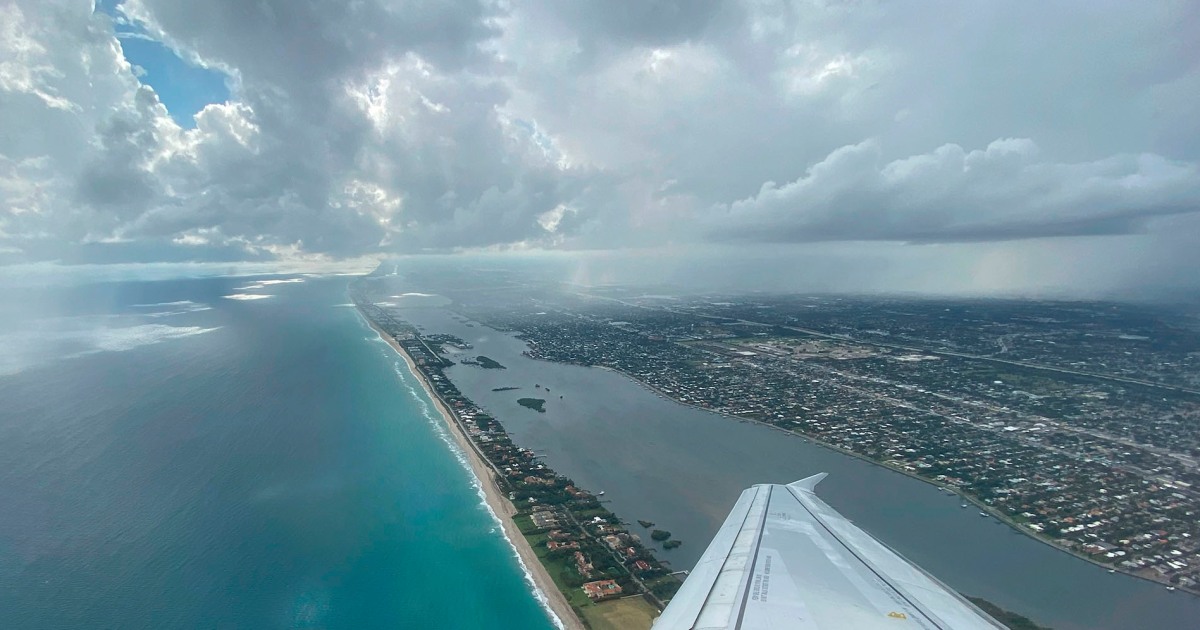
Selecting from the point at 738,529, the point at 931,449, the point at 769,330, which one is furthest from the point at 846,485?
the point at 769,330

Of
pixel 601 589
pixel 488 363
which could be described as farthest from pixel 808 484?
pixel 488 363

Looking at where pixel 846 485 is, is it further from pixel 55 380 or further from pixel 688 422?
pixel 55 380

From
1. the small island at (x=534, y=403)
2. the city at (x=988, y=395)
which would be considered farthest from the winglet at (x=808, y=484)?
the small island at (x=534, y=403)

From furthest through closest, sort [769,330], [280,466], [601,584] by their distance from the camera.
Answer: [769,330], [280,466], [601,584]

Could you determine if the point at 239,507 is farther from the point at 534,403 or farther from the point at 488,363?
the point at 488,363

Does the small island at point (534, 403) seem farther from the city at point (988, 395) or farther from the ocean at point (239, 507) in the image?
the city at point (988, 395)

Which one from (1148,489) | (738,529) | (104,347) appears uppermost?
(738,529)
